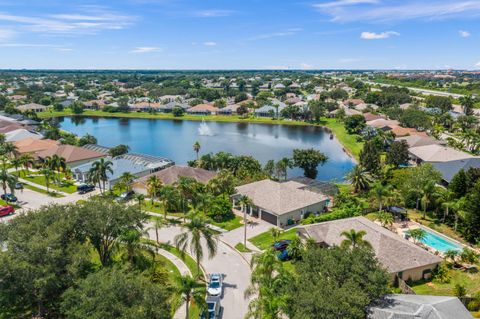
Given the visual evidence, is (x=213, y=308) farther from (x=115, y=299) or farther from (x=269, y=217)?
(x=269, y=217)

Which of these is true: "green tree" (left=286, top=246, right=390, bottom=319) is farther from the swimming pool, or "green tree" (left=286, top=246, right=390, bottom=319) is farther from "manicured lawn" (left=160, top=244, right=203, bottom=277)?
the swimming pool

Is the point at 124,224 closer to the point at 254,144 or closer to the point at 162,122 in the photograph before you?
the point at 254,144

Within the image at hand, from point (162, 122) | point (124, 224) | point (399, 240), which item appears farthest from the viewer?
point (162, 122)

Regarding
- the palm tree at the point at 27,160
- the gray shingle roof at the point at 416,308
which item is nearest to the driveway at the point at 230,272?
the gray shingle roof at the point at 416,308

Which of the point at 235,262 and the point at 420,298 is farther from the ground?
the point at 420,298

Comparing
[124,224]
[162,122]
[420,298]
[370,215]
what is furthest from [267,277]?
[162,122]

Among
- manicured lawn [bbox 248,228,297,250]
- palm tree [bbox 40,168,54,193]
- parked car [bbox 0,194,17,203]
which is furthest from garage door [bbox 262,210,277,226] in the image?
parked car [bbox 0,194,17,203]
